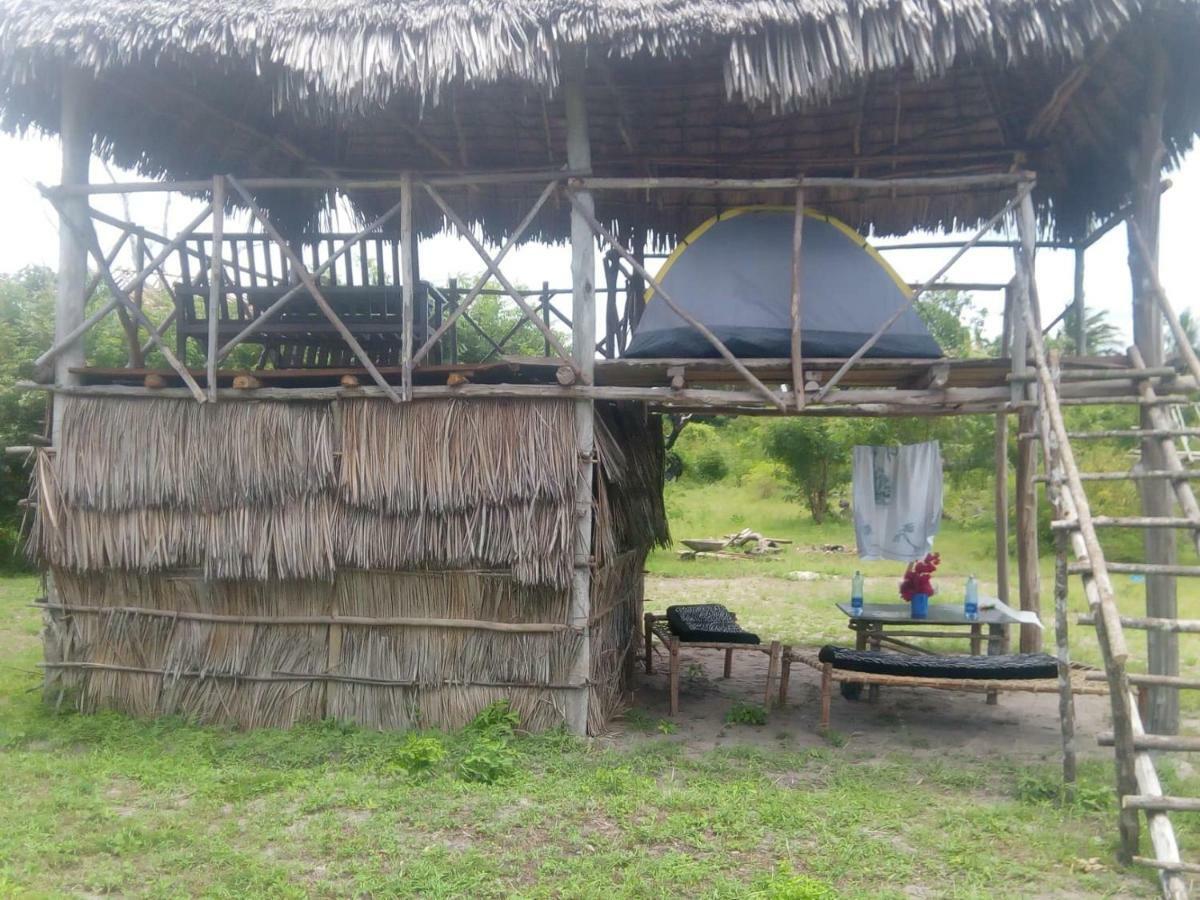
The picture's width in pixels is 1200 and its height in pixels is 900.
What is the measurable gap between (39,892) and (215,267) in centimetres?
376

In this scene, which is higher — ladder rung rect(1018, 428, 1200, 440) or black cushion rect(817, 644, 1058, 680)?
ladder rung rect(1018, 428, 1200, 440)

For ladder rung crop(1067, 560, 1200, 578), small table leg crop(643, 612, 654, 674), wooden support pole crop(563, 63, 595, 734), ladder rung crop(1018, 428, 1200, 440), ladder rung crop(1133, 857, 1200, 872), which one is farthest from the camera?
small table leg crop(643, 612, 654, 674)

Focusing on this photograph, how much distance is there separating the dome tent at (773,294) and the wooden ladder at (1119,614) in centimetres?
101

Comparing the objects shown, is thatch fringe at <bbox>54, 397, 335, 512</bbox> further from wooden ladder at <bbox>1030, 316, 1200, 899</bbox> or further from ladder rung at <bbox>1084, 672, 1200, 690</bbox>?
ladder rung at <bbox>1084, 672, 1200, 690</bbox>

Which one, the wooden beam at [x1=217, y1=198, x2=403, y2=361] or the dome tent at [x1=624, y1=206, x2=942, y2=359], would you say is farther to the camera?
the dome tent at [x1=624, y1=206, x2=942, y2=359]

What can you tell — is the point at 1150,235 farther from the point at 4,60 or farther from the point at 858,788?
the point at 4,60

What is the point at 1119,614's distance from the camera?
456cm

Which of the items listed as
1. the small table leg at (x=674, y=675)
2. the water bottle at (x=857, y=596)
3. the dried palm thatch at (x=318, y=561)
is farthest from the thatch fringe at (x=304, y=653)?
the water bottle at (x=857, y=596)

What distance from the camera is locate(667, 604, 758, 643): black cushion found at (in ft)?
22.6

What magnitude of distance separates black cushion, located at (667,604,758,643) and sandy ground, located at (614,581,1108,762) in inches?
19.7

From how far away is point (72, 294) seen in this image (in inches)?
243

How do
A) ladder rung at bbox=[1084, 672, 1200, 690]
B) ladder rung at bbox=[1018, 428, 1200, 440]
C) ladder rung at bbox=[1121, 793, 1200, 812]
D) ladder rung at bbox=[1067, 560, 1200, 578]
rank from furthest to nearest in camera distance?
ladder rung at bbox=[1018, 428, 1200, 440], ladder rung at bbox=[1067, 560, 1200, 578], ladder rung at bbox=[1084, 672, 1200, 690], ladder rung at bbox=[1121, 793, 1200, 812]

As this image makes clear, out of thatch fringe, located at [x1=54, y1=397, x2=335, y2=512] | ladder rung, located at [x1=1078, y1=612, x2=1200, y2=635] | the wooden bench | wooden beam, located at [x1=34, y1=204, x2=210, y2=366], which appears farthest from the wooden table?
wooden beam, located at [x1=34, y1=204, x2=210, y2=366]

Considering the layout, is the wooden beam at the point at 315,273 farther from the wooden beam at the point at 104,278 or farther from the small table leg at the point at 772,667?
the small table leg at the point at 772,667
